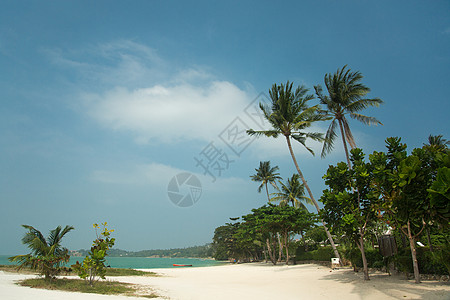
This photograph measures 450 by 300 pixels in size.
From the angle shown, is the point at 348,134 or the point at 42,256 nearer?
the point at 42,256

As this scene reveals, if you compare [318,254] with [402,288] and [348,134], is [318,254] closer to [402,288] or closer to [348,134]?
[348,134]

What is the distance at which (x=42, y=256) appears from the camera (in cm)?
1088

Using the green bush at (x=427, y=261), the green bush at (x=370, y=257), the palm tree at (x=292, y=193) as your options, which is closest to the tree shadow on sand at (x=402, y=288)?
the green bush at (x=427, y=261)

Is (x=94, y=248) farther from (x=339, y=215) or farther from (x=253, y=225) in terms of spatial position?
(x=253, y=225)

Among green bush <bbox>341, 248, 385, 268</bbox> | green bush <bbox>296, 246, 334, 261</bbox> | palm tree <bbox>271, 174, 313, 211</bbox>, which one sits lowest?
green bush <bbox>296, 246, 334, 261</bbox>

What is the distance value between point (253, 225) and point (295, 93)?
13896 millimetres

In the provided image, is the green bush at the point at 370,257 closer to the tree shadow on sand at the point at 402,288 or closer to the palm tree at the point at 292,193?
the tree shadow on sand at the point at 402,288

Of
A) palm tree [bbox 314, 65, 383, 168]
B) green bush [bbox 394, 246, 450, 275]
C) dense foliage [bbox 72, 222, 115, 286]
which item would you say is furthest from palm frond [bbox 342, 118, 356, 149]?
dense foliage [bbox 72, 222, 115, 286]

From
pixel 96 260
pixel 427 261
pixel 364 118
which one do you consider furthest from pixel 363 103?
pixel 96 260

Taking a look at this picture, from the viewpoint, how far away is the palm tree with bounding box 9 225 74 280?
35.1 feet

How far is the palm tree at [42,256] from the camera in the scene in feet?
35.1

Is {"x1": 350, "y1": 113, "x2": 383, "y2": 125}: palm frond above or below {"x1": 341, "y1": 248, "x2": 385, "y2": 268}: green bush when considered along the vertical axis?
above

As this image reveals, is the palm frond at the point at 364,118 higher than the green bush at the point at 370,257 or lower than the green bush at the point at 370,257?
higher

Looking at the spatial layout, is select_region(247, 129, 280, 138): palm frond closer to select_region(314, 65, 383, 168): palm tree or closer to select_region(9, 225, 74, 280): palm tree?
select_region(314, 65, 383, 168): palm tree
